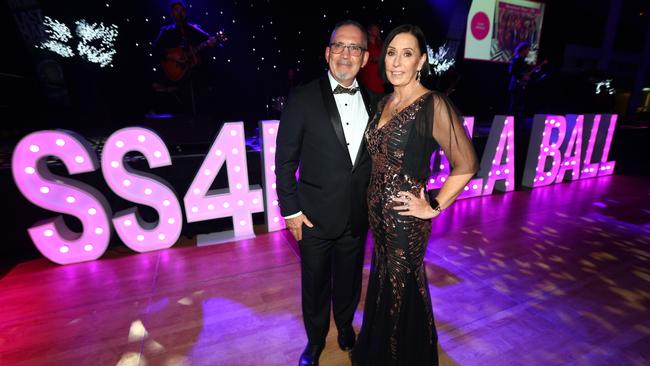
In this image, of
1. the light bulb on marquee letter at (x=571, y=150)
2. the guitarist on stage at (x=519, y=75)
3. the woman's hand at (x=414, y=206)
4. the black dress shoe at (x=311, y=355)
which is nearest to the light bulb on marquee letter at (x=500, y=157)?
the light bulb on marquee letter at (x=571, y=150)

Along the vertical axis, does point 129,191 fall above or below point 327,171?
below

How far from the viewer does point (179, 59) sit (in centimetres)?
504

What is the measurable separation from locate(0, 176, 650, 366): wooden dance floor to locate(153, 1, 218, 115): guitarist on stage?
3.03 meters

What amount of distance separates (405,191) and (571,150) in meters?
5.92

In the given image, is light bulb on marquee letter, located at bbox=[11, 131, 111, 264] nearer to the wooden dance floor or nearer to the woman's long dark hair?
the wooden dance floor

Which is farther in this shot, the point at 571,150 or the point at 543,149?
the point at 571,150

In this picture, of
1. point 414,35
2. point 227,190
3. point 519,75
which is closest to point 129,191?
point 227,190

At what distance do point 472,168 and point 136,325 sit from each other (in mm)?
2493

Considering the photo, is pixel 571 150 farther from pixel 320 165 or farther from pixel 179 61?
pixel 179 61

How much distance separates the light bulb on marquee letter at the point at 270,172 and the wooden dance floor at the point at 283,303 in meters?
0.17

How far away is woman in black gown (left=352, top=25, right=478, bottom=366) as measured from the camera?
4.43ft

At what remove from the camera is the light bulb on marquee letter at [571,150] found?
5250 millimetres

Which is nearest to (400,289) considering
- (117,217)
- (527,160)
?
(117,217)

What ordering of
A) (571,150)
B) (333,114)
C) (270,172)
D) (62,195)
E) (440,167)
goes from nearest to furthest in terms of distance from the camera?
(333,114)
(62,195)
(270,172)
(440,167)
(571,150)
